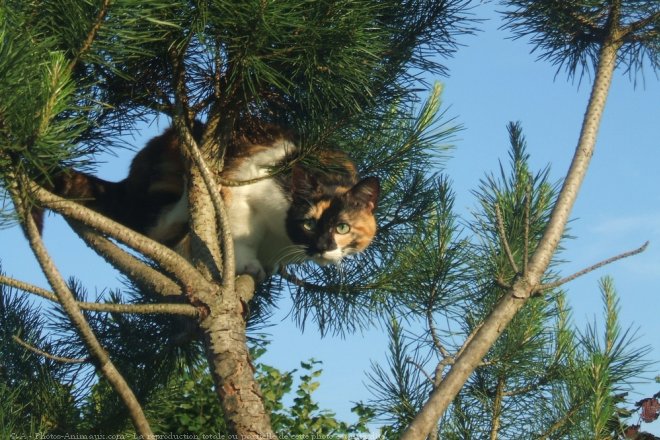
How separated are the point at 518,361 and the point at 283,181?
1.10 metres

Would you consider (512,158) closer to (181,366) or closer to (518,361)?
(518,361)

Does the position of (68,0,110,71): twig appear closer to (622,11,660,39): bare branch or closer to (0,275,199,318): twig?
(0,275,199,318): twig

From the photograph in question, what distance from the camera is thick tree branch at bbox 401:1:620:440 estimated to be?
2.03 metres

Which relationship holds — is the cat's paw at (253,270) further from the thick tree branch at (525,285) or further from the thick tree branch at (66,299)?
the thick tree branch at (525,285)

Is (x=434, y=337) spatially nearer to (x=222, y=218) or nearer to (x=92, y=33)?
(x=222, y=218)

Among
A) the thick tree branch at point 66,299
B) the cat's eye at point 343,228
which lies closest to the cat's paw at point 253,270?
the cat's eye at point 343,228

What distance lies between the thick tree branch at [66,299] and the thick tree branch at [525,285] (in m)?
0.66

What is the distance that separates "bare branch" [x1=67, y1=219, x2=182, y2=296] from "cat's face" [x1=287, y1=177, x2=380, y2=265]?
0.90 meters

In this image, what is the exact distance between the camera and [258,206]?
328 centimetres

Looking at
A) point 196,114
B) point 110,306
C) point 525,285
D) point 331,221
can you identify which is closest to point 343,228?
point 331,221

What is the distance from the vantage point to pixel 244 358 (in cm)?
226

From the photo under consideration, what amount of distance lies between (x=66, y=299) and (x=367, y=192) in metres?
1.36

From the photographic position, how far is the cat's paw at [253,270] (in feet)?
10.1

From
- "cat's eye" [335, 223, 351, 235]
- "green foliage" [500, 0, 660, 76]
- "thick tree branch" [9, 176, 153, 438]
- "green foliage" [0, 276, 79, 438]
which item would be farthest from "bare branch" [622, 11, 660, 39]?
"green foliage" [0, 276, 79, 438]
